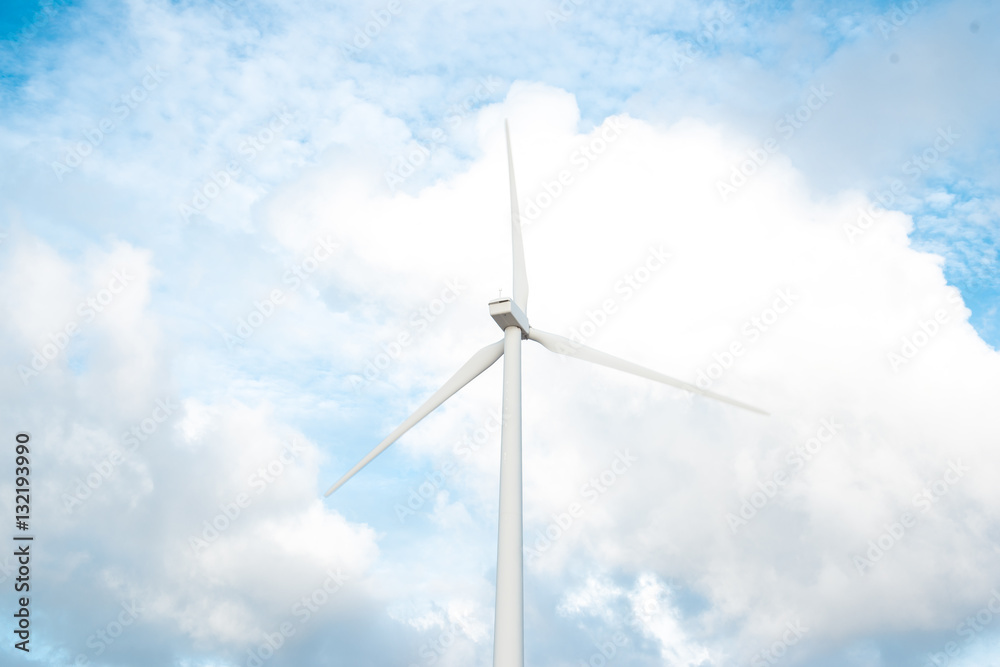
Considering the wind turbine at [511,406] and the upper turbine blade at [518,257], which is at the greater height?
the upper turbine blade at [518,257]

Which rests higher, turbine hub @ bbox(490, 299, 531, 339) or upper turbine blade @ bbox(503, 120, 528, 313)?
upper turbine blade @ bbox(503, 120, 528, 313)

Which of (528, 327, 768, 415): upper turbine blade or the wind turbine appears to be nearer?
the wind turbine

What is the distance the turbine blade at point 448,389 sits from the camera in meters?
40.8

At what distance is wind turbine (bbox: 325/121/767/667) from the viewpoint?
106 ft

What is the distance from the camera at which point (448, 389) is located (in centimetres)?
4125

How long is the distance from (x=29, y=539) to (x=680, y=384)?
30.7 meters

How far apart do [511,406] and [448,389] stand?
211 inches

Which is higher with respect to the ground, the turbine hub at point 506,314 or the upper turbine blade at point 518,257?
the upper turbine blade at point 518,257

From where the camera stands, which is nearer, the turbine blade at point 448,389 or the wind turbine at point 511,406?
the wind turbine at point 511,406

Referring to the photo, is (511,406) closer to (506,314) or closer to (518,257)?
(506,314)

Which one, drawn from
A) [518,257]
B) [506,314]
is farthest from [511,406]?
[518,257]

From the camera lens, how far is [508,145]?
45594 millimetres

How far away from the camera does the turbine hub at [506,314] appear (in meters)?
38.1

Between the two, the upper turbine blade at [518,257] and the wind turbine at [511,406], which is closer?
the wind turbine at [511,406]
